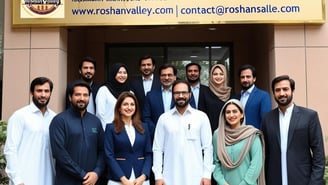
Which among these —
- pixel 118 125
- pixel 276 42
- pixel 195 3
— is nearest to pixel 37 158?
pixel 118 125

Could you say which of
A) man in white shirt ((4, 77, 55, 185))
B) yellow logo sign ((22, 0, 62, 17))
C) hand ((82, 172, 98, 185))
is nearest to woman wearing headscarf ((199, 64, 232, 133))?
hand ((82, 172, 98, 185))

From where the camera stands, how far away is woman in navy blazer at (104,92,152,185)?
4418mm

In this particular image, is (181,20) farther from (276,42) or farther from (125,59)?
(125,59)

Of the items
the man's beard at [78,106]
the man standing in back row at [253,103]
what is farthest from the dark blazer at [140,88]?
the man's beard at [78,106]

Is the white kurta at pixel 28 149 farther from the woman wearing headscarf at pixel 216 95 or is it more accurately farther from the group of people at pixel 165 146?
the woman wearing headscarf at pixel 216 95

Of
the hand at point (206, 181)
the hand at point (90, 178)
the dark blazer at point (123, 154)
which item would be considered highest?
the dark blazer at point (123, 154)

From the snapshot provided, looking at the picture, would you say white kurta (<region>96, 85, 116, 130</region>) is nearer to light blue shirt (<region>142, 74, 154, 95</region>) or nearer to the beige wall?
light blue shirt (<region>142, 74, 154, 95</region>)

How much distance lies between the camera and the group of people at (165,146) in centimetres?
432

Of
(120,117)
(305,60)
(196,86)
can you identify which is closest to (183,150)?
(120,117)

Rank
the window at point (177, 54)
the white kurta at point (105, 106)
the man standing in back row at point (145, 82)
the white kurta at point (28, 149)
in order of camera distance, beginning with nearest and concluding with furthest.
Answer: the white kurta at point (28, 149) < the white kurta at point (105, 106) < the man standing in back row at point (145, 82) < the window at point (177, 54)

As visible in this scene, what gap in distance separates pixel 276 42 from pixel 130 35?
13.2 feet

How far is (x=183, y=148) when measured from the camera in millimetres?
4547

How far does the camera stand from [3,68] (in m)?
6.71

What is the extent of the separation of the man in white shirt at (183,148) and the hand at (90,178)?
0.63m
